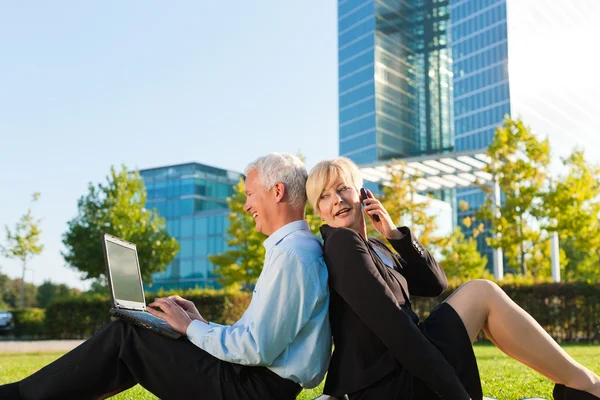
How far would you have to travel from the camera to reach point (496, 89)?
3029 inches

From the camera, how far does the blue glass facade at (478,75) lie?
76.6 metres

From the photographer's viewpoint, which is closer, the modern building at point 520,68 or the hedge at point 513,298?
the hedge at point 513,298

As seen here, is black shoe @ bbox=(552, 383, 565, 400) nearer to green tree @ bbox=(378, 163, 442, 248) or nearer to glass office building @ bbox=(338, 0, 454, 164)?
green tree @ bbox=(378, 163, 442, 248)

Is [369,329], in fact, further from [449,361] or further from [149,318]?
[149,318]

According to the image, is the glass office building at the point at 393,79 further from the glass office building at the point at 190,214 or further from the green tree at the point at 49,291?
the green tree at the point at 49,291

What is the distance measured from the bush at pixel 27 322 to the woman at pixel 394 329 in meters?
23.0

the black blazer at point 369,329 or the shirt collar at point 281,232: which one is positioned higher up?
the shirt collar at point 281,232

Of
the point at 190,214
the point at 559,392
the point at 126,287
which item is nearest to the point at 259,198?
the point at 126,287

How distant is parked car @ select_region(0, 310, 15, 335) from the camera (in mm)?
23906

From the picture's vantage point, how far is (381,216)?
3.21 m

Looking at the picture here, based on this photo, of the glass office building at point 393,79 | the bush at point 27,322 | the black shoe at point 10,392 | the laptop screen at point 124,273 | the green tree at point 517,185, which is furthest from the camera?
the glass office building at point 393,79

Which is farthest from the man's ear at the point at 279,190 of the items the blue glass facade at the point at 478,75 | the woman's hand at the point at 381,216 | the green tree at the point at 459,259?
the blue glass facade at the point at 478,75

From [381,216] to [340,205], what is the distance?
258 millimetres

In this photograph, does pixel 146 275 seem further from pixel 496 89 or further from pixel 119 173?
pixel 496 89
